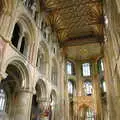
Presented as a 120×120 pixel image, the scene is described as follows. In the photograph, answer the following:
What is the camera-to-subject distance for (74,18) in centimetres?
2153

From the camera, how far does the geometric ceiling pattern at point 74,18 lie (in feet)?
63.3

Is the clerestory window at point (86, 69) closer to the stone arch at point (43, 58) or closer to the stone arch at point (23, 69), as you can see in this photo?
the stone arch at point (43, 58)

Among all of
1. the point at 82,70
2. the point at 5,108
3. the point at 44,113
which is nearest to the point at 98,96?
the point at 82,70

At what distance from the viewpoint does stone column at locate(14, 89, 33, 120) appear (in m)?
12.2

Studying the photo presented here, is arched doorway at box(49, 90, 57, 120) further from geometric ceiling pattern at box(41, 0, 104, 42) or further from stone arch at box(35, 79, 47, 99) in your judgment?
geometric ceiling pattern at box(41, 0, 104, 42)

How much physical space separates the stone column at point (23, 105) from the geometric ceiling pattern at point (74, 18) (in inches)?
400

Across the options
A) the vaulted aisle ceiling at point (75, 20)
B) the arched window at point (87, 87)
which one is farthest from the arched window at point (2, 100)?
the arched window at point (87, 87)

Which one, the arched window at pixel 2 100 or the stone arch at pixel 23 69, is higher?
the stone arch at pixel 23 69

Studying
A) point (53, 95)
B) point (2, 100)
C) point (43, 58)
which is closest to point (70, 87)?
point (53, 95)

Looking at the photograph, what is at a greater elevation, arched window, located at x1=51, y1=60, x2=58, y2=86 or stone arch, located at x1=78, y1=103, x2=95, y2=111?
arched window, located at x1=51, y1=60, x2=58, y2=86

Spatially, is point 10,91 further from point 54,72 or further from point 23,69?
point 54,72

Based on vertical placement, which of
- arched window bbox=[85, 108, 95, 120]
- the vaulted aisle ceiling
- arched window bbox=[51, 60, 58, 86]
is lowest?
arched window bbox=[85, 108, 95, 120]

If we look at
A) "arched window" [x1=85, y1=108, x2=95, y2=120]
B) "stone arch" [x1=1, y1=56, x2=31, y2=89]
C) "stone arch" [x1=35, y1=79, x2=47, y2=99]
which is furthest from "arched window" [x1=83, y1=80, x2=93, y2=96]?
"stone arch" [x1=1, y1=56, x2=31, y2=89]

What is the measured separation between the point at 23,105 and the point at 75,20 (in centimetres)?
1335
